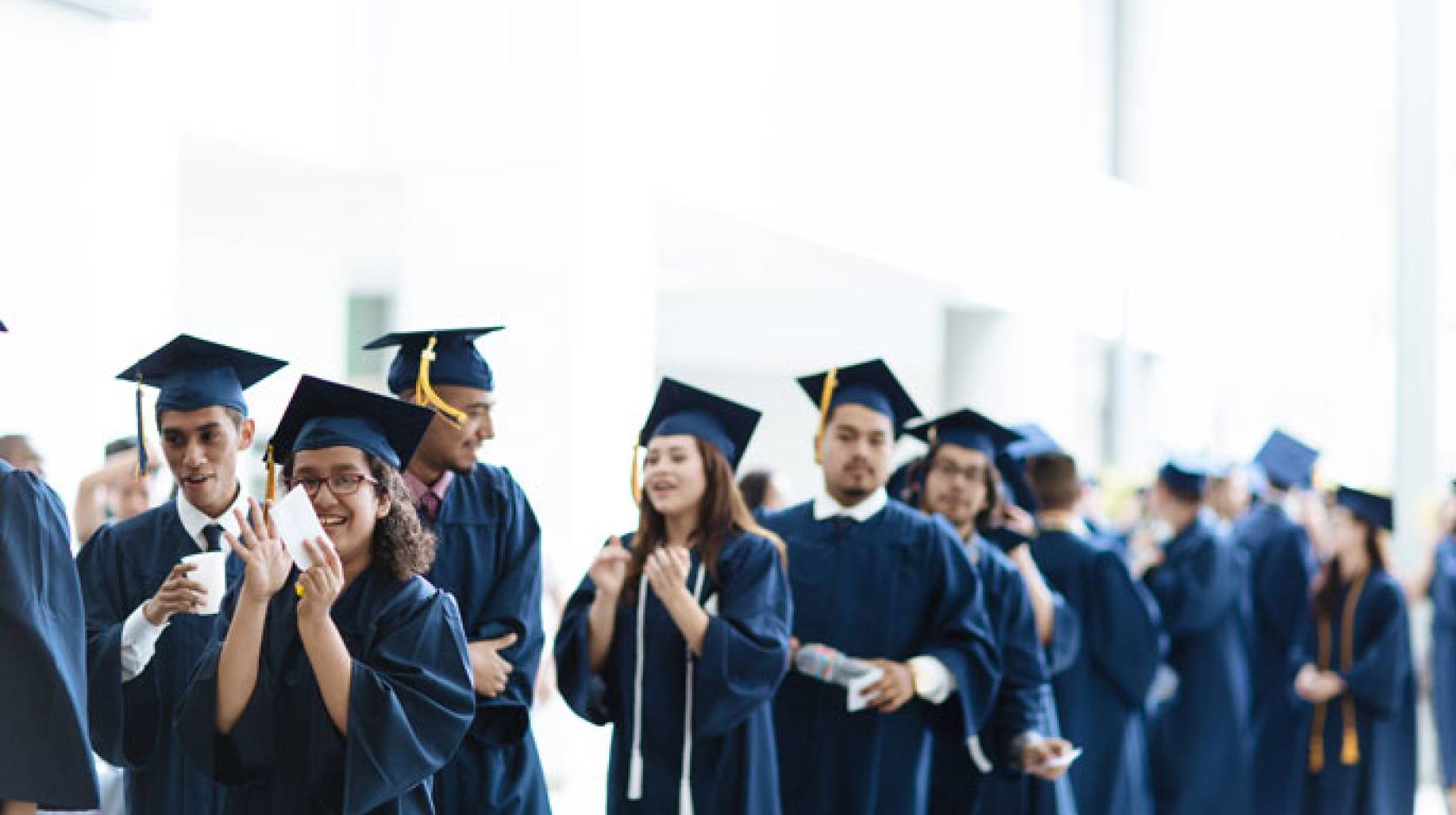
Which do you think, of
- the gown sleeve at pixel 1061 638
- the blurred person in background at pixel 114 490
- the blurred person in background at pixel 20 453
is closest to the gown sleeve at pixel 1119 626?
the gown sleeve at pixel 1061 638

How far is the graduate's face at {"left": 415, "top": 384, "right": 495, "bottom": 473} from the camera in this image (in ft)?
16.7

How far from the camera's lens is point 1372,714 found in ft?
31.3

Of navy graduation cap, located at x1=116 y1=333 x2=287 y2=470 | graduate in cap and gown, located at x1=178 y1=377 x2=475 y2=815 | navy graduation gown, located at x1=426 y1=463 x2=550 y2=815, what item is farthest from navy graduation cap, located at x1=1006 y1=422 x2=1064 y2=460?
graduate in cap and gown, located at x1=178 y1=377 x2=475 y2=815

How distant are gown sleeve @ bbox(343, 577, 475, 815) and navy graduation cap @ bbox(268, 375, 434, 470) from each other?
31 centimetres

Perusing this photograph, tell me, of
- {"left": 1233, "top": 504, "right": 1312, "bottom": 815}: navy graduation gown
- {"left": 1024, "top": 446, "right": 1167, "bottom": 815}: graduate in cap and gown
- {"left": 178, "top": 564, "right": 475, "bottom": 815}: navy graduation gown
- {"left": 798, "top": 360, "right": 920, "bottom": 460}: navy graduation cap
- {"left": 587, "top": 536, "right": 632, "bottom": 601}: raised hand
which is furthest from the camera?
{"left": 1233, "top": 504, "right": 1312, "bottom": 815}: navy graduation gown

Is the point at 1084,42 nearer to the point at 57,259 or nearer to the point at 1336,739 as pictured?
the point at 1336,739

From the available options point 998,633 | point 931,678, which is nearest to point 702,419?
point 931,678

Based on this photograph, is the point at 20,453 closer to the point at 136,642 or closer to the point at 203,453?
the point at 203,453

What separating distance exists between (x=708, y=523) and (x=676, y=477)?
6.2 inches

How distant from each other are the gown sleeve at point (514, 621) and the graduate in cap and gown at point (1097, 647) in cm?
349

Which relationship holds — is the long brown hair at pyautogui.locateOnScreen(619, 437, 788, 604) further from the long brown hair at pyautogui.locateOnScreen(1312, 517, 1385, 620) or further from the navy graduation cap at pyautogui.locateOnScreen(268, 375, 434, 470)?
the long brown hair at pyautogui.locateOnScreen(1312, 517, 1385, 620)

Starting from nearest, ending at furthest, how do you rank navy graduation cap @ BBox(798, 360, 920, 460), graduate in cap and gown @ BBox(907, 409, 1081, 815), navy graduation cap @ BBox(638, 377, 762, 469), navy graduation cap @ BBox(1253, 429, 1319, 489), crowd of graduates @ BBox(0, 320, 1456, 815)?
1. crowd of graduates @ BBox(0, 320, 1456, 815)
2. navy graduation cap @ BBox(638, 377, 762, 469)
3. navy graduation cap @ BBox(798, 360, 920, 460)
4. graduate in cap and gown @ BBox(907, 409, 1081, 815)
5. navy graduation cap @ BBox(1253, 429, 1319, 489)

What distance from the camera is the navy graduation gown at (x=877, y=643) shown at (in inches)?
236

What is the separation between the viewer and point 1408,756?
9.66m
